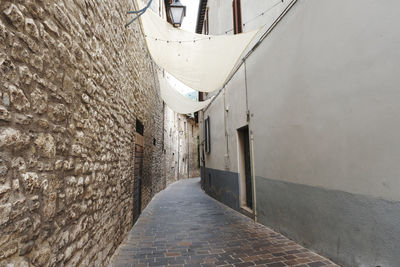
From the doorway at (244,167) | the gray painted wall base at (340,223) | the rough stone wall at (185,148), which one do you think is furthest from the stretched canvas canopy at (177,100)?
the rough stone wall at (185,148)

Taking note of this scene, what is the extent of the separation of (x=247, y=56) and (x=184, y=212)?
4364mm

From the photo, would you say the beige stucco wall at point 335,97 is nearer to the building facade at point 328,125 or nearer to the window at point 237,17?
the building facade at point 328,125

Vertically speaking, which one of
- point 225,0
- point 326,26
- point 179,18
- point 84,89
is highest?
point 225,0

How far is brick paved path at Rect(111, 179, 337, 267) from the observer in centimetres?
294

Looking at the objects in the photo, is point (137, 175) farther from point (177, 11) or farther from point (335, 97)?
point (335, 97)

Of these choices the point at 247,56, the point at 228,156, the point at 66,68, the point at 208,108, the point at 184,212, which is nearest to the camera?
the point at 66,68

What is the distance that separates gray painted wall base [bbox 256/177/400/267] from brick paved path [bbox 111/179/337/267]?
8.6 inches

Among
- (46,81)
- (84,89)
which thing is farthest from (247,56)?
(46,81)

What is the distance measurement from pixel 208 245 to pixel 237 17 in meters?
5.43

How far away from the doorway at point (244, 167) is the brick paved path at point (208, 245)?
578 millimetres

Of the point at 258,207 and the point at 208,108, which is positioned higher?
the point at 208,108

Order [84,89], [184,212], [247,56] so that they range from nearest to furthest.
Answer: [84,89]
[247,56]
[184,212]

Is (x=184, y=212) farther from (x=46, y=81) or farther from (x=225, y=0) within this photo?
(x=225, y=0)

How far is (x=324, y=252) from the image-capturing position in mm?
2936
